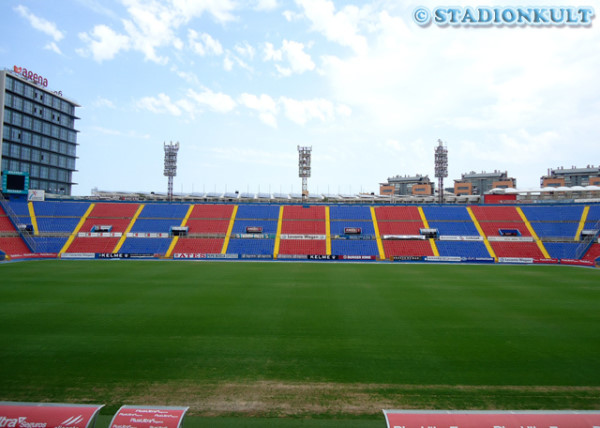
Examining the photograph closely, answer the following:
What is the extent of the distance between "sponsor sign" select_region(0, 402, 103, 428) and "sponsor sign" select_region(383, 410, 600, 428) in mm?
5066

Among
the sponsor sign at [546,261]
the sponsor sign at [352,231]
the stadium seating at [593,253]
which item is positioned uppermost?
the sponsor sign at [352,231]

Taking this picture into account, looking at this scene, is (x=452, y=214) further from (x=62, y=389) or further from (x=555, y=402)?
(x=62, y=389)

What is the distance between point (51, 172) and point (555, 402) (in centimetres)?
8662

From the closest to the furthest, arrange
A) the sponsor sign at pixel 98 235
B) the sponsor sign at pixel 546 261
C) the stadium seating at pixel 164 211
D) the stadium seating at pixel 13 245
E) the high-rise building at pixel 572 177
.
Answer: the stadium seating at pixel 13 245, the sponsor sign at pixel 546 261, the sponsor sign at pixel 98 235, the stadium seating at pixel 164 211, the high-rise building at pixel 572 177

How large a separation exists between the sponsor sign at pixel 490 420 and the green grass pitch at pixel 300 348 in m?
3.02

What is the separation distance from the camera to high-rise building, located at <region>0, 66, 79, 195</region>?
6203 cm

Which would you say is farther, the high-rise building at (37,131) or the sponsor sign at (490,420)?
the high-rise building at (37,131)

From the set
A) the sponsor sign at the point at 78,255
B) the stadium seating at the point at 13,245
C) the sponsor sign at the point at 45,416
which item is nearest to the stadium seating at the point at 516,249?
the sponsor sign at the point at 45,416

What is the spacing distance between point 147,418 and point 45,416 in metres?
1.69

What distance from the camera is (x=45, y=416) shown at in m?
5.72

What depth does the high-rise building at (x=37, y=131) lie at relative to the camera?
62031mm

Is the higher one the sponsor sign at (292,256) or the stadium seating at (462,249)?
the stadium seating at (462,249)

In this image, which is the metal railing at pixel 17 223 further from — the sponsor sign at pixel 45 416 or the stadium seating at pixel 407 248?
the sponsor sign at pixel 45 416

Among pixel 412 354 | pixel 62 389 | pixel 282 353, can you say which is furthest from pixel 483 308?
pixel 62 389
